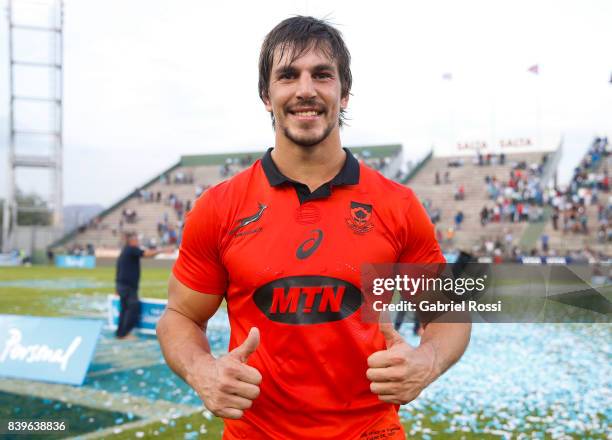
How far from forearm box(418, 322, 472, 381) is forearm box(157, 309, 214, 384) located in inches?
34.7

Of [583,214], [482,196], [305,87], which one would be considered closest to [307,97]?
[305,87]

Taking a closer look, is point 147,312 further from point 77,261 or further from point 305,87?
point 77,261

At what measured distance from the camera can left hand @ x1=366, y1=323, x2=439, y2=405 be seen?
203cm

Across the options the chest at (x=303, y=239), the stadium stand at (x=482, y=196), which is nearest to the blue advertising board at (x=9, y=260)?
the stadium stand at (x=482, y=196)

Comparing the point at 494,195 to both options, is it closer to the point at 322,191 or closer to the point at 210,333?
the point at 210,333

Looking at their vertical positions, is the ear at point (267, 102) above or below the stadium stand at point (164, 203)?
A: above

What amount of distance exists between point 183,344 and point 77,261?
4176cm

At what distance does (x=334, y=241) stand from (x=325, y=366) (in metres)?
0.52

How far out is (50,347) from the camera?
8672mm

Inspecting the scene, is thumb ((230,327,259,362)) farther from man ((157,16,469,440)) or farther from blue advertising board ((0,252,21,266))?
blue advertising board ((0,252,21,266))

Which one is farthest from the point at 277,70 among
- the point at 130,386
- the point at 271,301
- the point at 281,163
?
the point at 130,386

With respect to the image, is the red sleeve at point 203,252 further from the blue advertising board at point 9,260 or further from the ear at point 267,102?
the blue advertising board at point 9,260

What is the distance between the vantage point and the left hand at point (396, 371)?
2029mm

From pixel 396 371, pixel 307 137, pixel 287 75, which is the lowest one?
pixel 396 371
